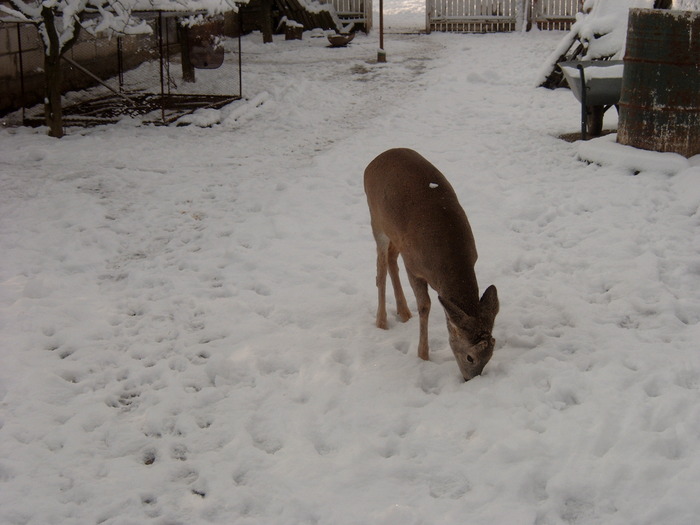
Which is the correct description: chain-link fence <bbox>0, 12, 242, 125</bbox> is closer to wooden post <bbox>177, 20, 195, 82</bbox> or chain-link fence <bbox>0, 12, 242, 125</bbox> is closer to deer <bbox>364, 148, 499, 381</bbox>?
wooden post <bbox>177, 20, 195, 82</bbox>

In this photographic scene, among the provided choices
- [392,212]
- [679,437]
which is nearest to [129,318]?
[392,212]

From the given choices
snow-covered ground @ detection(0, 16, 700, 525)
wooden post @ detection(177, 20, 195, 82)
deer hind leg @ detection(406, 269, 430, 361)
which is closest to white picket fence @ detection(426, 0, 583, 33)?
wooden post @ detection(177, 20, 195, 82)

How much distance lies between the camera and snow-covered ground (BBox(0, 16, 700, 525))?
3713 mm

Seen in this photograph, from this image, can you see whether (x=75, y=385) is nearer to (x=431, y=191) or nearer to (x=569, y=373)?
(x=431, y=191)

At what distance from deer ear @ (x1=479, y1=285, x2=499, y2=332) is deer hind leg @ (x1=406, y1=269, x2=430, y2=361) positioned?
20.2 inches

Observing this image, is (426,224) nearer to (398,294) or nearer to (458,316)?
(458,316)

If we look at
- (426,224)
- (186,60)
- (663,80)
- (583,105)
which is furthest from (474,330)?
(186,60)

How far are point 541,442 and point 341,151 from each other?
6.71 m

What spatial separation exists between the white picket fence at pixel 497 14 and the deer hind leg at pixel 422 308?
69.5ft

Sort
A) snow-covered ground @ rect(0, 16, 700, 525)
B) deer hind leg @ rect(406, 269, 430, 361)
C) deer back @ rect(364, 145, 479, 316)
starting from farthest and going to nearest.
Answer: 1. deer hind leg @ rect(406, 269, 430, 361)
2. deer back @ rect(364, 145, 479, 316)
3. snow-covered ground @ rect(0, 16, 700, 525)

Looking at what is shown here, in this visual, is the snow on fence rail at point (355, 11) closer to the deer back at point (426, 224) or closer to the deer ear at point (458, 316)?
the deer back at point (426, 224)

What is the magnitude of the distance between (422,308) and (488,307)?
0.56m

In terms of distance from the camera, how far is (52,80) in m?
10.1

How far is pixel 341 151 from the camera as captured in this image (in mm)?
10164
